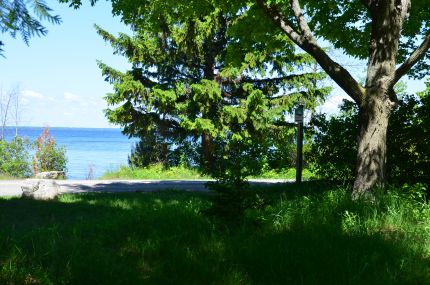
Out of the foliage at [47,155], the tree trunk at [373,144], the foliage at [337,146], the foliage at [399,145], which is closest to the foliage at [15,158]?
the foliage at [47,155]

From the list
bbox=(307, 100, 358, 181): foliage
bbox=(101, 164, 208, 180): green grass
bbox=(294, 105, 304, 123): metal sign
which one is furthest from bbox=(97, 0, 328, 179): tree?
bbox=(307, 100, 358, 181): foliage

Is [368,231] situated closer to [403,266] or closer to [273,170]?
[403,266]

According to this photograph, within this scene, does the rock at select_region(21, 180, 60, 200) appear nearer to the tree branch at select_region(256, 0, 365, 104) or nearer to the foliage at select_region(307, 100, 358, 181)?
the foliage at select_region(307, 100, 358, 181)

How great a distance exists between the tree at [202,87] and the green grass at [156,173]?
2.81ft

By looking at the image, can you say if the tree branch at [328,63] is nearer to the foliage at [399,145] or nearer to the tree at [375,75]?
the tree at [375,75]

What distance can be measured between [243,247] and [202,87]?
15.0 meters

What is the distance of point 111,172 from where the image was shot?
22.2m

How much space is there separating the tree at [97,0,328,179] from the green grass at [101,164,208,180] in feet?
2.81

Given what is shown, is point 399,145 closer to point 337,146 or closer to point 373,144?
point 337,146

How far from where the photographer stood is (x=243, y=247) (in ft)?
17.5

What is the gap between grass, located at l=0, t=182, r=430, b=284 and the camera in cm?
464

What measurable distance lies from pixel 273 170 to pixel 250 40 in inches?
406

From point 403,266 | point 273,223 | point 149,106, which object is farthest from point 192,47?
point 403,266

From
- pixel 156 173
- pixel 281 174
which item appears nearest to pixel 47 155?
pixel 156 173
